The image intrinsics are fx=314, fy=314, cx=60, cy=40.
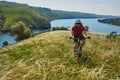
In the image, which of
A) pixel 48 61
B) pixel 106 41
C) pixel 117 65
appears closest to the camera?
pixel 48 61

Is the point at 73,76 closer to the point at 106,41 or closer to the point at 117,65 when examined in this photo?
the point at 117,65

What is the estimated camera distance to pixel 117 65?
6.57 meters

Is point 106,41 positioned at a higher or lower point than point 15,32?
higher

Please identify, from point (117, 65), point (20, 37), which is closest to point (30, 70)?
point (117, 65)

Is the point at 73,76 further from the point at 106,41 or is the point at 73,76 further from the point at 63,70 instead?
the point at 106,41

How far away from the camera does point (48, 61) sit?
6.16 metres

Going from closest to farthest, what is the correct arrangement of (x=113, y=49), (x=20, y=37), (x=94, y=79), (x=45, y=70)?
(x=94, y=79) → (x=45, y=70) → (x=113, y=49) → (x=20, y=37)

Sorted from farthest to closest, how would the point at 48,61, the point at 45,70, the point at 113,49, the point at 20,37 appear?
1. the point at 20,37
2. the point at 113,49
3. the point at 48,61
4. the point at 45,70

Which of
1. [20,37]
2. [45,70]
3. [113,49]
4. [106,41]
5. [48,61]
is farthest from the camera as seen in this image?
[20,37]

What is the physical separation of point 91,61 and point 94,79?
2281mm

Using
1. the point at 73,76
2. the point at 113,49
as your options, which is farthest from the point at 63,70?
the point at 113,49

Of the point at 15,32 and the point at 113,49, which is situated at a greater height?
the point at 113,49

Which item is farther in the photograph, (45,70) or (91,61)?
(91,61)

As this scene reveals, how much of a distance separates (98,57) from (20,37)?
99174 mm
